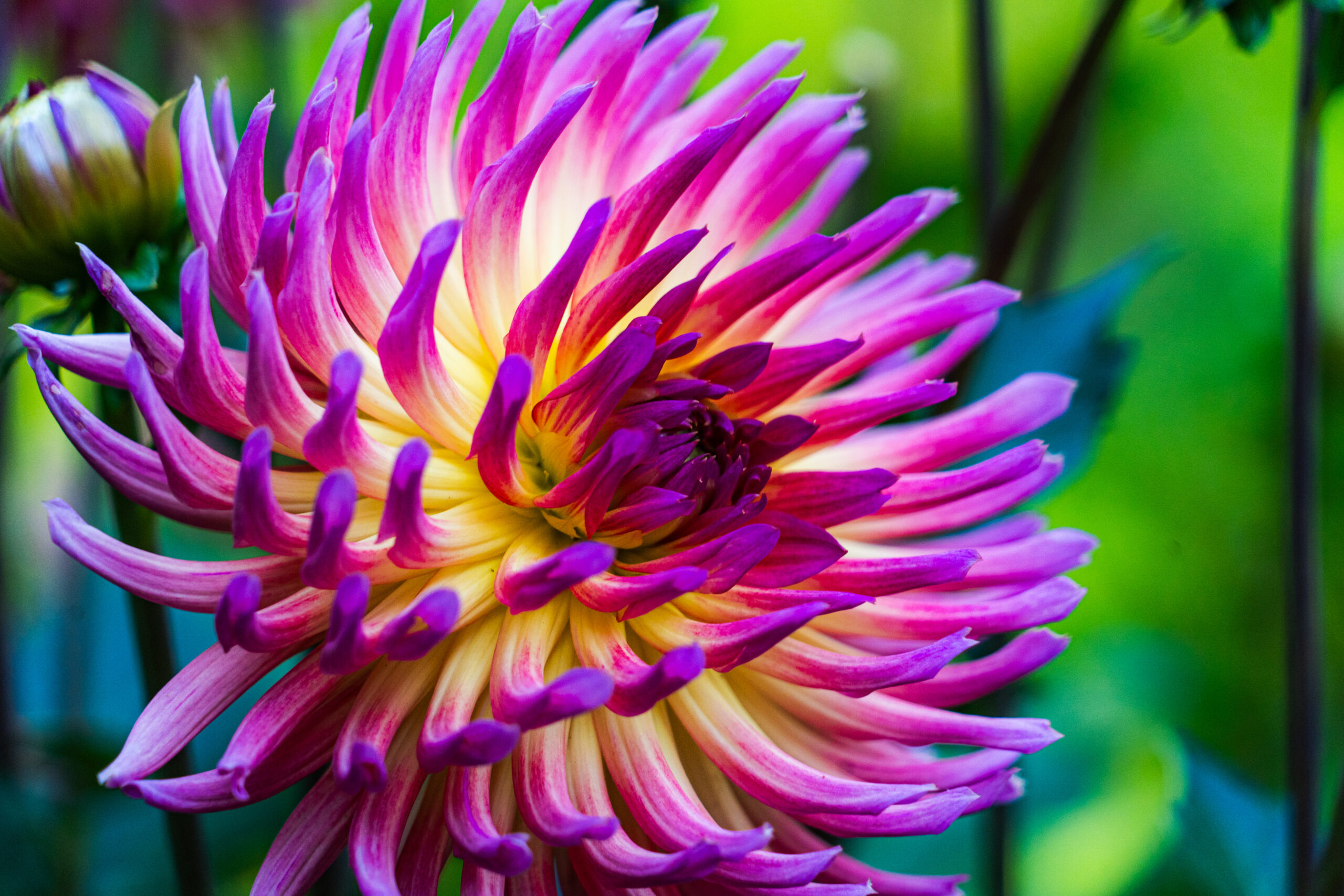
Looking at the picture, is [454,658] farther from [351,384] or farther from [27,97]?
[27,97]


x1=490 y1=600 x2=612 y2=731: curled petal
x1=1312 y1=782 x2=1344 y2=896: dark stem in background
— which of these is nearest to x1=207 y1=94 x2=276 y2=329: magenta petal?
x1=490 y1=600 x2=612 y2=731: curled petal

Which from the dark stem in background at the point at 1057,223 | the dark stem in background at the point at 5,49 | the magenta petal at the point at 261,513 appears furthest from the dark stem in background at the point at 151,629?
the dark stem in background at the point at 1057,223

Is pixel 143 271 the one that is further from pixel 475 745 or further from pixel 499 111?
pixel 475 745

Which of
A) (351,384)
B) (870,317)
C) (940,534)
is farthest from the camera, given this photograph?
(940,534)

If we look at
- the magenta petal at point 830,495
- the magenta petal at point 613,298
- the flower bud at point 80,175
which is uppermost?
the flower bud at point 80,175

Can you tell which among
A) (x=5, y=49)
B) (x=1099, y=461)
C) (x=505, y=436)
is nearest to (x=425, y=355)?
(x=505, y=436)

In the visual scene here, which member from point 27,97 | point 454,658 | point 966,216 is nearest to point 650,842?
point 454,658

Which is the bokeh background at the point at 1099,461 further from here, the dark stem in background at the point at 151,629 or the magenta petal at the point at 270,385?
the magenta petal at the point at 270,385
